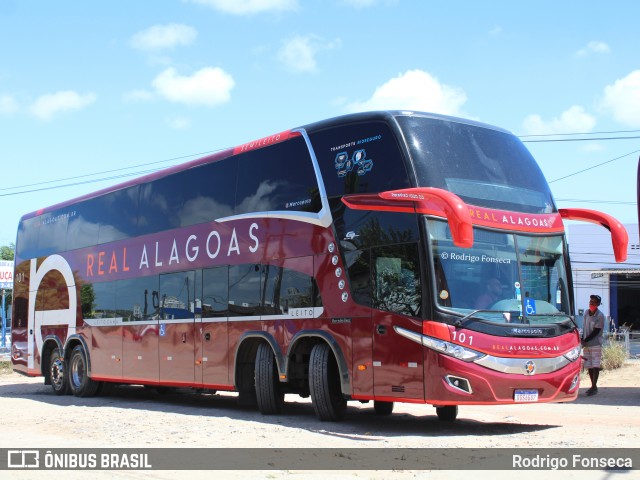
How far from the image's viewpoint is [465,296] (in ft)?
35.8

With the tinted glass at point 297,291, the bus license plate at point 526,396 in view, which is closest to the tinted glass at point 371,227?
the tinted glass at point 297,291

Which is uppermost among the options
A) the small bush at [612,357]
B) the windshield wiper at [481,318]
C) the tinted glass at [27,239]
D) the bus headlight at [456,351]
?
the tinted glass at [27,239]

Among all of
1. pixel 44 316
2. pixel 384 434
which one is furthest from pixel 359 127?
pixel 44 316

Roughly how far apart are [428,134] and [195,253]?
18.8 ft

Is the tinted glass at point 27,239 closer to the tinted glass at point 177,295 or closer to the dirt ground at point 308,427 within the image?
the dirt ground at point 308,427

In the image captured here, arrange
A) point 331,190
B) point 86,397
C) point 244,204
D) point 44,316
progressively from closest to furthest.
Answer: point 331,190 < point 244,204 < point 86,397 < point 44,316

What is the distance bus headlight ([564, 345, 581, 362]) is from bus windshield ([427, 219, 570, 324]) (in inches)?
17.4

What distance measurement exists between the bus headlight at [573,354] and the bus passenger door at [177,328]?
23.1ft

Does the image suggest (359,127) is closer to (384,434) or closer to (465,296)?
(465,296)

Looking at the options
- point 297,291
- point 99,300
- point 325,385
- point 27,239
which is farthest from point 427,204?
point 27,239

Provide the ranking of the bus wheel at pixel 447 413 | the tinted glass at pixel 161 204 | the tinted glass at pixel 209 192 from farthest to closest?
1. the tinted glass at pixel 161 204
2. the tinted glass at pixel 209 192
3. the bus wheel at pixel 447 413

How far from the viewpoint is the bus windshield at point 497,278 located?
428 inches

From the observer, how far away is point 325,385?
488 inches

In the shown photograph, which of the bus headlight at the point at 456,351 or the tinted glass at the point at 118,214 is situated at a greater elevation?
the tinted glass at the point at 118,214
